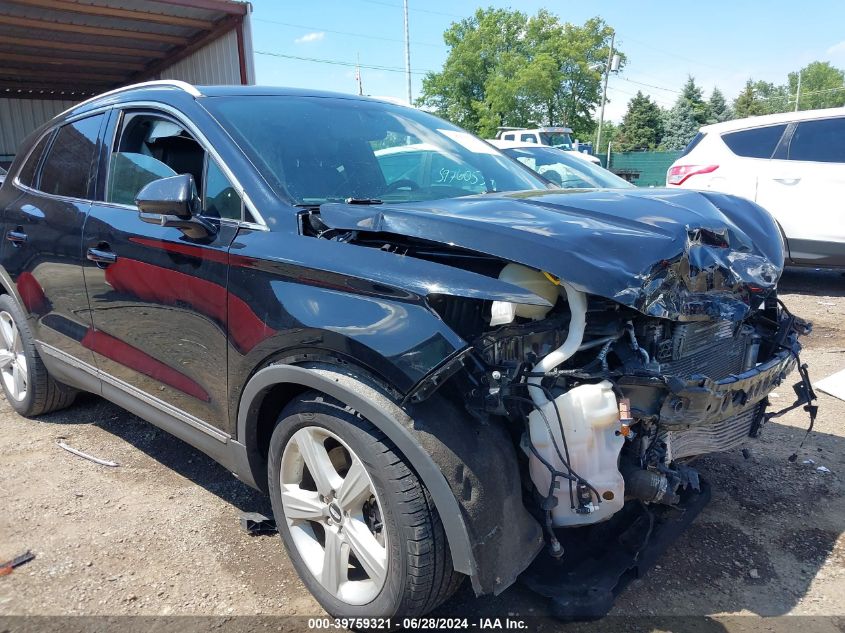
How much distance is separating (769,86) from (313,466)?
123035 mm

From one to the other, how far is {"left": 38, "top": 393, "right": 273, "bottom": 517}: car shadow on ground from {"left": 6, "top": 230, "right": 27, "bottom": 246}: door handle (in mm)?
1164

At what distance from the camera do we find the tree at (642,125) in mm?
52812

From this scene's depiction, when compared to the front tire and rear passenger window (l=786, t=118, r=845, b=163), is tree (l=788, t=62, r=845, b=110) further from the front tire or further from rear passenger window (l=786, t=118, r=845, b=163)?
the front tire

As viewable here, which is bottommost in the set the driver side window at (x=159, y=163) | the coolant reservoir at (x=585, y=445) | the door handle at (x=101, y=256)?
the coolant reservoir at (x=585, y=445)

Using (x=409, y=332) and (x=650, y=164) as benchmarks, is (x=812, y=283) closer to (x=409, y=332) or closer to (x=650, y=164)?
(x=409, y=332)

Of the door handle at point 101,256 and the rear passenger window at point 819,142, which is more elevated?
the rear passenger window at point 819,142

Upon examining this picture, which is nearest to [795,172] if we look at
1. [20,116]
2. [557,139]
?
[20,116]

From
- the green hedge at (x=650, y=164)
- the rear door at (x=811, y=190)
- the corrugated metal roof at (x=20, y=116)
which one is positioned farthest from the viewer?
the green hedge at (x=650, y=164)

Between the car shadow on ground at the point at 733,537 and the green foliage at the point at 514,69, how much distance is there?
148ft

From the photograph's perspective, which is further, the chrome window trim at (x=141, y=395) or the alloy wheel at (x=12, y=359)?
the alloy wheel at (x=12, y=359)

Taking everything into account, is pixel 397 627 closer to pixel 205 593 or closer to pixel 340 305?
pixel 205 593

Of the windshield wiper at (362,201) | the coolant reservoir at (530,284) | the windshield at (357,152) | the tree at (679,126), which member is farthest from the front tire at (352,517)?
the tree at (679,126)

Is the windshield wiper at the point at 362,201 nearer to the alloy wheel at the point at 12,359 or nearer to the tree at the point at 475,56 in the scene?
the alloy wheel at the point at 12,359

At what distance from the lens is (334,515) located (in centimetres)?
230
